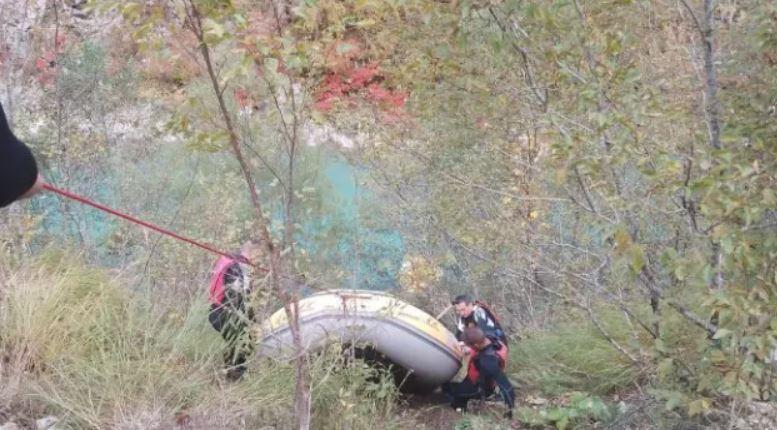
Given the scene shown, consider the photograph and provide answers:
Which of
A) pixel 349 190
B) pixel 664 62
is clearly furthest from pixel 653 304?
pixel 349 190

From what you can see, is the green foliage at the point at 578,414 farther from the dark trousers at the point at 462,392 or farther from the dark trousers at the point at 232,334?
the dark trousers at the point at 232,334

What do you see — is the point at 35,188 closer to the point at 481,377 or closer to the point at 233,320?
the point at 233,320

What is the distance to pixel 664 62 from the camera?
236 inches

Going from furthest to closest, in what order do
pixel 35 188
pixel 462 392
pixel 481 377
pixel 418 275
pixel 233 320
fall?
pixel 418 275 < pixel 462 392 < pixel 481 377 < pixel 233 320 < pixel 35 188

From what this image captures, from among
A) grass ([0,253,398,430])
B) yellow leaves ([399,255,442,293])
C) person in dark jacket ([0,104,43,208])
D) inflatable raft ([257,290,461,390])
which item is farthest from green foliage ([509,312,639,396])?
person in dark jacket ([0,104,43,208])

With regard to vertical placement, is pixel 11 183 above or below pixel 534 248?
above

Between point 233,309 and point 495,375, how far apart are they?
8.98 feet

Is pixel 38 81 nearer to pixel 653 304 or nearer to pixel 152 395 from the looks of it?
pixel 152 395

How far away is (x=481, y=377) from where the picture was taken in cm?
684

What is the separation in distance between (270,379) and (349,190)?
307 inches

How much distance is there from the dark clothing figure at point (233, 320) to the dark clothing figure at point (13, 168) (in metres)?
2.78

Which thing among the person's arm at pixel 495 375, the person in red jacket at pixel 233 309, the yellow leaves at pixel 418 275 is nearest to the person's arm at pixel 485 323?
the person's arm at pixel 495 375

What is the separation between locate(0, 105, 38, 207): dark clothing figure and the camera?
1.72 metres

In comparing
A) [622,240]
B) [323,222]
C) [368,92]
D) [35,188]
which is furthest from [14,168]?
[323,222]
